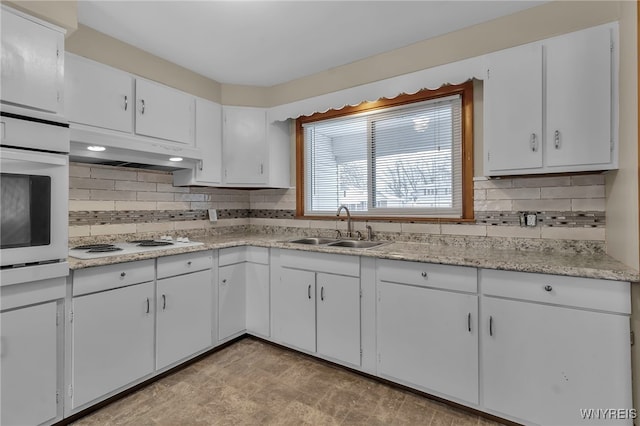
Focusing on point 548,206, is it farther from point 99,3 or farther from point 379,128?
point 99,3

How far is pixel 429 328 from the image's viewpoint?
196 centimetres

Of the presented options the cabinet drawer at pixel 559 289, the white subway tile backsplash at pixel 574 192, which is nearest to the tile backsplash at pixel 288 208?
the white subway tile backsplash at pixel 574 192

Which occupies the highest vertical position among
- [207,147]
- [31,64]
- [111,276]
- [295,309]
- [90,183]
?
[31,64]

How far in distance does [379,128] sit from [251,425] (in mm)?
2521

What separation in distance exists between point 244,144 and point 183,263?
1.41 m

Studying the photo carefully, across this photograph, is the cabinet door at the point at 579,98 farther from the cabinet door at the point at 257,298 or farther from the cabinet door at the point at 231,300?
the cabinet door at the point at 231,300

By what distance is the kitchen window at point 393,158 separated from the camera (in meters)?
2.51

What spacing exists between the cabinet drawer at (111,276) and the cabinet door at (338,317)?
1243 millimetres

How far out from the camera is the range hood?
6.61 feet

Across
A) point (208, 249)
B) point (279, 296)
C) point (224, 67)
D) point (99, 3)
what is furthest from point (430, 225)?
point (99, 3)

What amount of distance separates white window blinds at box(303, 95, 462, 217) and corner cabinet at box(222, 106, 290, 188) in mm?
362

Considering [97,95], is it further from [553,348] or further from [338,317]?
[553,348]

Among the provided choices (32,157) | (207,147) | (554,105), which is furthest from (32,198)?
(554,105)

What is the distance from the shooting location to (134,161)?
7.81 ft
